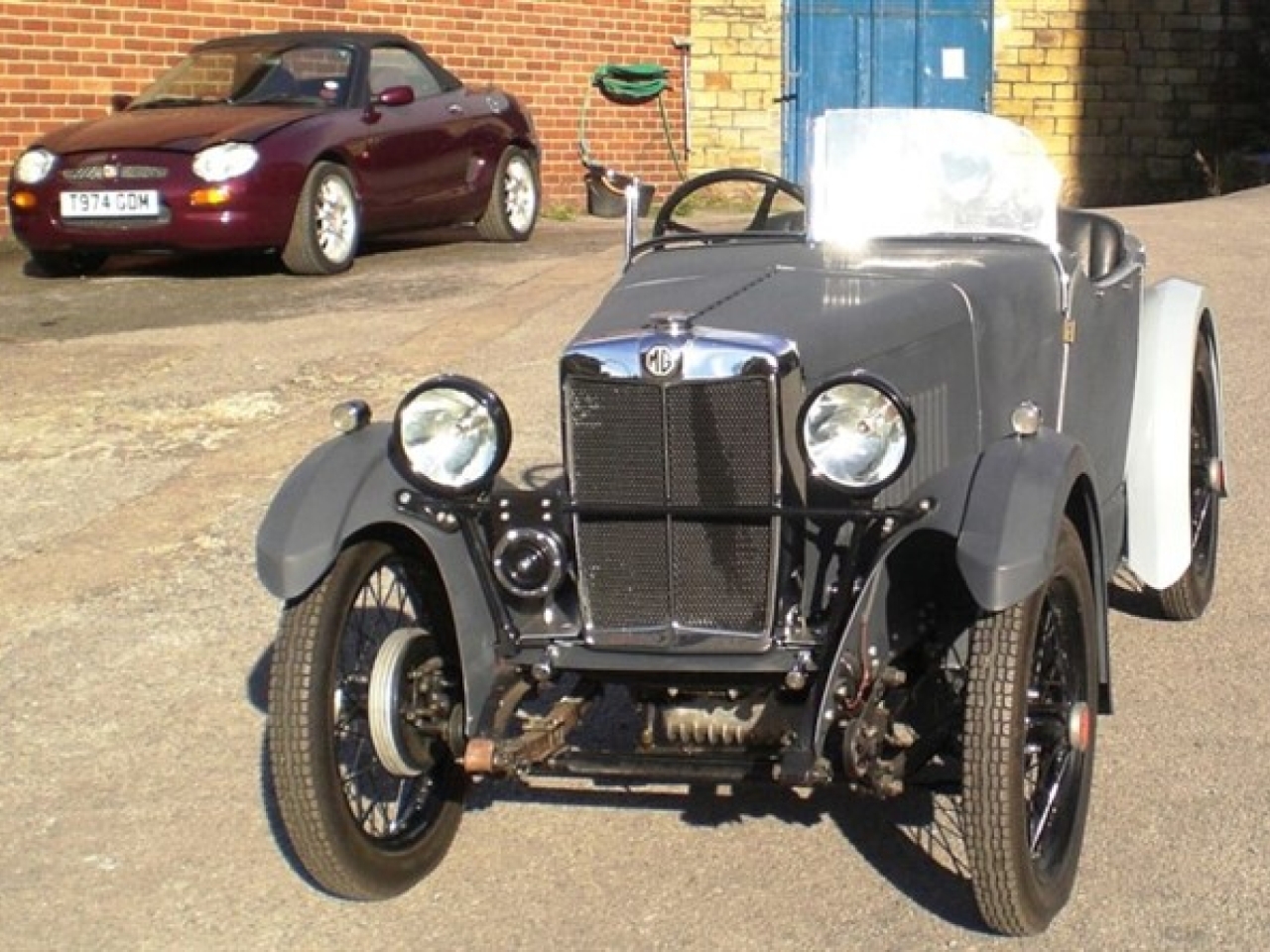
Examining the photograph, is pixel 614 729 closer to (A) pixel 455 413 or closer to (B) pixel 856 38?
(A) pixel 455 413

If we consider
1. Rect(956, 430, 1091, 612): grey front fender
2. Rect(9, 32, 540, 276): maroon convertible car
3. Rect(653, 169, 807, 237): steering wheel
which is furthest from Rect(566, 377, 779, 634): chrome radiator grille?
Rect(9, 32, 540, 276): maroon convertible car

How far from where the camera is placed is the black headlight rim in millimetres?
4152

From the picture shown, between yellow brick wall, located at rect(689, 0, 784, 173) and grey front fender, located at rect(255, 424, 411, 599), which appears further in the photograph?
yellow brick wall, located at rect(689, 0, 784, 173)

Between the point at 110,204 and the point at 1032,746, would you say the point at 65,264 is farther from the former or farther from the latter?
the point at 1032,746

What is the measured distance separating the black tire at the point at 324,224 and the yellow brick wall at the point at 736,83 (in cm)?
857

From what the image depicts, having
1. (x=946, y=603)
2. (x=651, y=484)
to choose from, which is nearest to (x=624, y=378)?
(x=651, y=484)

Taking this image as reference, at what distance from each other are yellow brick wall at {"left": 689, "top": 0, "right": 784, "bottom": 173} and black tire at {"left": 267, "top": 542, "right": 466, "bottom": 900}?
16465 millimetres

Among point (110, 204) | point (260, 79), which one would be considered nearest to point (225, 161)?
point (110, 204)

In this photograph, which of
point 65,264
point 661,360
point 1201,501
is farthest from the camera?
Answer: point 65,264

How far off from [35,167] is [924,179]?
A: 26.3ft

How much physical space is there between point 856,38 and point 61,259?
1036cm

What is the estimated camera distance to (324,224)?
12695 mm

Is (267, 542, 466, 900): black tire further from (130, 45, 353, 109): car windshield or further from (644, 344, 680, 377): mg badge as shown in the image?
(130, 45, 353, 109): car windshield

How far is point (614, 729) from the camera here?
551 cm
